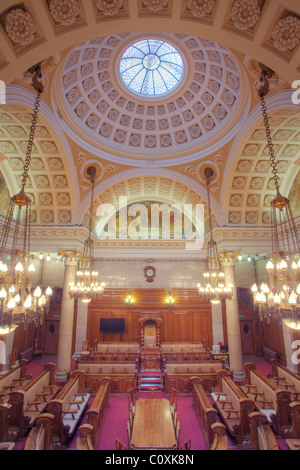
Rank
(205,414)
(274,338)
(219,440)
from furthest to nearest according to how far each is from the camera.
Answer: (274,338), (205,414), (219,440)

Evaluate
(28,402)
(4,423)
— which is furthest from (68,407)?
(4,423)

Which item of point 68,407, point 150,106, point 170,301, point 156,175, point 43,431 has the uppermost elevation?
point 150,106

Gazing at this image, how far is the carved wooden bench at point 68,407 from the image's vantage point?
7457 mm

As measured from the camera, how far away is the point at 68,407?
891 centimetres

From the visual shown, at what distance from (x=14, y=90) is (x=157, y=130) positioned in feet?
24.8

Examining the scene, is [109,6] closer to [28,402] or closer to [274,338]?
[28,402]

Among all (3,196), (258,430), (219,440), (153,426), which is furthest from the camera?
(3,196)

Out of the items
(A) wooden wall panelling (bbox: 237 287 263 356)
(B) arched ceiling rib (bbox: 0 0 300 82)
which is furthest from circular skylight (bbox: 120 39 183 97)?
(A) wooden wall panelling (bbox: 237 287 263 356)

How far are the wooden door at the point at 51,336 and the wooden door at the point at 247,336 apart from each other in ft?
44.1

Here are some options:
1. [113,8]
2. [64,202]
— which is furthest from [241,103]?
[64,202]

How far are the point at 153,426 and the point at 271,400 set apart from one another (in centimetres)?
464

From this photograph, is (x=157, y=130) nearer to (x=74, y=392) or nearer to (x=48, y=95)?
(x=48, y=95)

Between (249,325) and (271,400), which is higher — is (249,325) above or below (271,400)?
above

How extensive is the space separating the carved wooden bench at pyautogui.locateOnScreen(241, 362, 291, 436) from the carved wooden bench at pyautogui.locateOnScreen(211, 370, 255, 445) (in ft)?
2.43
